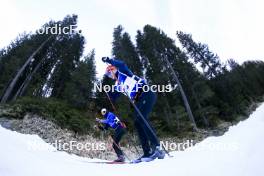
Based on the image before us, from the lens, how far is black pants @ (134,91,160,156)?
5543 mm

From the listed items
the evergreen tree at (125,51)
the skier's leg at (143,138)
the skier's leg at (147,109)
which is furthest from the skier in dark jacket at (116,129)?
the evergreen tree at (125,51)

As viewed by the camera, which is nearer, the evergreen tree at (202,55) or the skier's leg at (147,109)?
the skier's leg at (147,109)

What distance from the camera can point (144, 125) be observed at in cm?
→ 552

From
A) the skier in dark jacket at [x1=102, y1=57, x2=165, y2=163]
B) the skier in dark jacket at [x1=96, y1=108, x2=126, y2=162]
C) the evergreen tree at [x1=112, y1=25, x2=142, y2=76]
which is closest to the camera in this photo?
the skier in dark jacket at [x1=102, y1=57, x2=165, y2=163]

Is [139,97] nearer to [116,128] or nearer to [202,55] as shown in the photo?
[116,128]

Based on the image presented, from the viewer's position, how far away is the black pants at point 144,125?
18.2 ft

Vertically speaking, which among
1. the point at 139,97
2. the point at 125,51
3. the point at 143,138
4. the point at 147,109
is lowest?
the point at 143,138

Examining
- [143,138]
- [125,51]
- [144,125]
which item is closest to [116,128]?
[143,138]

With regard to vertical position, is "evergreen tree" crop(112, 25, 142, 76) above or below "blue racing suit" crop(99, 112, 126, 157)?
above

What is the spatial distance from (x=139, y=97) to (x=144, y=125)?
2.03 ft

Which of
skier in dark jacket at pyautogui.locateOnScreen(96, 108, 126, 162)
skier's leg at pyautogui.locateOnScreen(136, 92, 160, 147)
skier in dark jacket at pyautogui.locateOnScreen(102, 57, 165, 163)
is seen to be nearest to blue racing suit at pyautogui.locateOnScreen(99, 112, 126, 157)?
skier in dark jacket at pyautogui.locateOnScreen(96, 108, 126, 162)

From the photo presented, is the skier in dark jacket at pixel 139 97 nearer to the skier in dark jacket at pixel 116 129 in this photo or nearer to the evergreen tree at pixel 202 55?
the skier in dark jacket at pixel 116 129

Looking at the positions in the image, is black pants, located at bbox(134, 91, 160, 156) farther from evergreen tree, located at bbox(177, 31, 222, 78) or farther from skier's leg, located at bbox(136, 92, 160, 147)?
evergreen tree, located at bbox(177, 31, 222, 78)

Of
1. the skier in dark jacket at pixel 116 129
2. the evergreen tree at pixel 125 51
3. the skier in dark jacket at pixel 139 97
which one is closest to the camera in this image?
the skier in dark jacket at pixel 139 97
